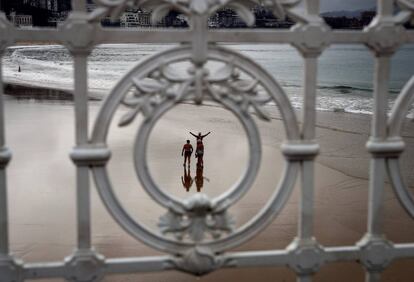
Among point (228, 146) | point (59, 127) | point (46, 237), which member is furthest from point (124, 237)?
point (59, 127)

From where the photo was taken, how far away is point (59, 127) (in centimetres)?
1653

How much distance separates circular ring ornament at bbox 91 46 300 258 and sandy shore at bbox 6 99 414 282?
0.80 meters

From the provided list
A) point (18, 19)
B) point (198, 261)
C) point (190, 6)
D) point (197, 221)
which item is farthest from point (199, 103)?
point (18, 19)

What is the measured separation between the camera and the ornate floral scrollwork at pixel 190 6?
2289 mm

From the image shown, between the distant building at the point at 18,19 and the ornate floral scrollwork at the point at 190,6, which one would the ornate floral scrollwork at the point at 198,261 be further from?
the distant building at the point at 18,19

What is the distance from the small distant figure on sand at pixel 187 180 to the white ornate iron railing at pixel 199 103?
25.2 ft

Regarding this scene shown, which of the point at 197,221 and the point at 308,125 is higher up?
the point at 308,125

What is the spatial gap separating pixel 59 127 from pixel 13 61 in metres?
39.3

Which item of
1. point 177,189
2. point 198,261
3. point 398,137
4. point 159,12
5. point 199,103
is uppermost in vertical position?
point 159,12

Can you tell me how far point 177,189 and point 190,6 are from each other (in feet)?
26.6

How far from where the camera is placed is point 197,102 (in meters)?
2.38

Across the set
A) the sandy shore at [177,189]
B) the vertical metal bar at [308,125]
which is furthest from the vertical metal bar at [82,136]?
the vertical metal bar at [308,125]

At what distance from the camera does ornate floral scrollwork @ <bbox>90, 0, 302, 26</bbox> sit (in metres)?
2.29

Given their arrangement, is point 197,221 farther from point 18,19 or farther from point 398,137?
point 18,19
